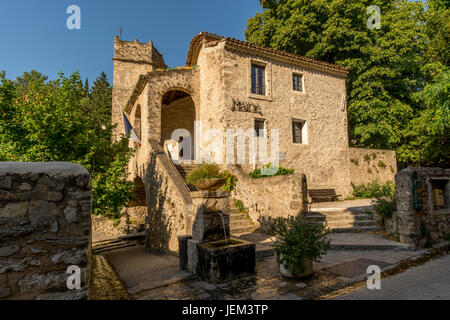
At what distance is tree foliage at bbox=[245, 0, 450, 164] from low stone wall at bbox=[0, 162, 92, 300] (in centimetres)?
1568

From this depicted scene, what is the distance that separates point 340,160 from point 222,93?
758 centimetres

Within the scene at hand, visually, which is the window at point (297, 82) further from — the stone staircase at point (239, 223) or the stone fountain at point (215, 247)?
the stone fountain at point (215, 247)

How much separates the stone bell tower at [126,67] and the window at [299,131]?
11.8 m

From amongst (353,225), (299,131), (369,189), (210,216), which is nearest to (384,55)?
(299,131)

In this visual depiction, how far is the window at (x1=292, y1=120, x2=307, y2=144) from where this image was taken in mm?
13070

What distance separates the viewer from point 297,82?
13.3 meters

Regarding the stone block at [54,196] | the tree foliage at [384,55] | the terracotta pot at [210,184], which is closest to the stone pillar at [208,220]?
the terracotta pot at [210,184]

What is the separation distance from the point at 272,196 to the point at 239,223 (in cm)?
149

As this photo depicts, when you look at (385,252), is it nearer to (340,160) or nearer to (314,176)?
(314,176)

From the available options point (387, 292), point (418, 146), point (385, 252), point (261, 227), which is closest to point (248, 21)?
point (418, 146)

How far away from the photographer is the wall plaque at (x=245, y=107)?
11.4 meters

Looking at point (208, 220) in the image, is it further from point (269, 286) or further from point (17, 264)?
point (17, 264)

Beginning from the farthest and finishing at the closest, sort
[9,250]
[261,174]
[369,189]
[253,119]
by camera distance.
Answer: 1. [369,189]
2. [253,119]
3. [261,174]
4. [9,250]

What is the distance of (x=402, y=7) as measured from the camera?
1592 cm
